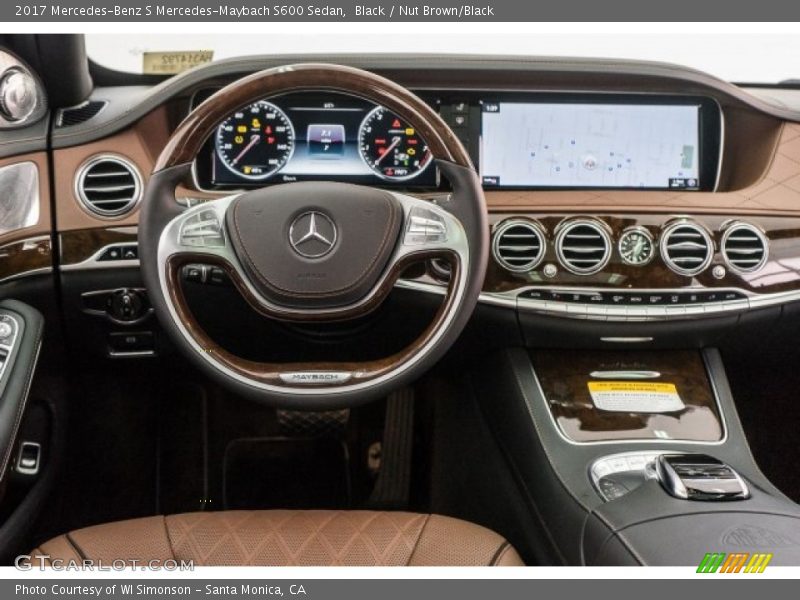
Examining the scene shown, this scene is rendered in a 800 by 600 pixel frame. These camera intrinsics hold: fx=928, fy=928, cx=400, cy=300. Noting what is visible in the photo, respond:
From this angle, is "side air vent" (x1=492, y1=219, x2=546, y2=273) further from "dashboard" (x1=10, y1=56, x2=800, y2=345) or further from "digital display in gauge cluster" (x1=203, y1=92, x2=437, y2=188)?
"digital display in gauge cluster" (x1=203, y1=92, x2=437, y2=188)

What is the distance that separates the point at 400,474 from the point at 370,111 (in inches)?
35.0

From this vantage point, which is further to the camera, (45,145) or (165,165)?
(45,145)

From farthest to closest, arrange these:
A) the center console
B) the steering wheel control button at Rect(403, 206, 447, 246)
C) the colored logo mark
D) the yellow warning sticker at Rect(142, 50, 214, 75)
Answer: the yellow warning sticker at Rect(142, 50, 214, 75) → the steering wheel control button at Rect(403, 206, 447, 246) → the center console → the colored logo mark

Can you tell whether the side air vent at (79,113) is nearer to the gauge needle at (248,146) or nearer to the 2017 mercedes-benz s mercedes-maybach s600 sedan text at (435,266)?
the 2017 mercedes-benz s mercedes-maybach s600 sedan text at (435,266)

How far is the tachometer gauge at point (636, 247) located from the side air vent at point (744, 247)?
14 cm

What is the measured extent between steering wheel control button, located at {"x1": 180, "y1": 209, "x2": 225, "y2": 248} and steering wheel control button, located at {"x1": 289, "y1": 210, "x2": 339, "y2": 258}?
0.10 metres

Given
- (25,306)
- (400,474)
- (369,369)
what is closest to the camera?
(369,369)

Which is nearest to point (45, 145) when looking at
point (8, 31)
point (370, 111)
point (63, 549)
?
point (8, 31)

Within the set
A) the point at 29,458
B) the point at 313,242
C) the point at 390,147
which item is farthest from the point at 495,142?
the point at 29,458

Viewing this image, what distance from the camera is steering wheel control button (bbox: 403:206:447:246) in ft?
4.36

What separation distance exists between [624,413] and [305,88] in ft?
2.57

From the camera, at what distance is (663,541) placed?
1194 millimetres

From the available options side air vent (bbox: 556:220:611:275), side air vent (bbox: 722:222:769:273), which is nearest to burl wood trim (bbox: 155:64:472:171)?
side air vent (bbox: 556:220:611:275)

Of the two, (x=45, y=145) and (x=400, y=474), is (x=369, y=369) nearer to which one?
(x=45, y=145)
